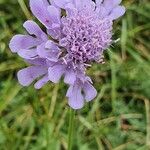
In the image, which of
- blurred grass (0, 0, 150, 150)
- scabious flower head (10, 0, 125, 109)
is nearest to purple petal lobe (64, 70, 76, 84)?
scabious flower head (10, 0, 125, 109)

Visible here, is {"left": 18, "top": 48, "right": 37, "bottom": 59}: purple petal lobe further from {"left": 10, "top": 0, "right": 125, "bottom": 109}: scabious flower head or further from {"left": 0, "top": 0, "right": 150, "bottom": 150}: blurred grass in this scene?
{"left": 0, "top": 0, "right": 150, "bottom": 150}: blurred grass

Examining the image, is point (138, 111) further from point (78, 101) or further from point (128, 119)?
point (78, 101)

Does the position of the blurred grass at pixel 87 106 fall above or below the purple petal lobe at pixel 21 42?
below

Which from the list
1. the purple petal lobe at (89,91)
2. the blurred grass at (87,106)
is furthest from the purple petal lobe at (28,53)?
the blurred grass at (87,106)

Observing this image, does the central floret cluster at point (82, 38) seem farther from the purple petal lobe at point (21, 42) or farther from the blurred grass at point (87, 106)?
the blurred grass at point (87, 106)

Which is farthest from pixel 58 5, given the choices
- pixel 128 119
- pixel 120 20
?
pixel 120 20

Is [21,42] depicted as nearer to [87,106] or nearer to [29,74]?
[29,74]

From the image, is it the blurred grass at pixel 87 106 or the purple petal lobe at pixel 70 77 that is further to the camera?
the blurred grass at pixel 87 106

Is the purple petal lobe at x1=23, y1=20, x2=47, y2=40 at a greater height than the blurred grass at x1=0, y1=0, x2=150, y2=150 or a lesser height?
greater
